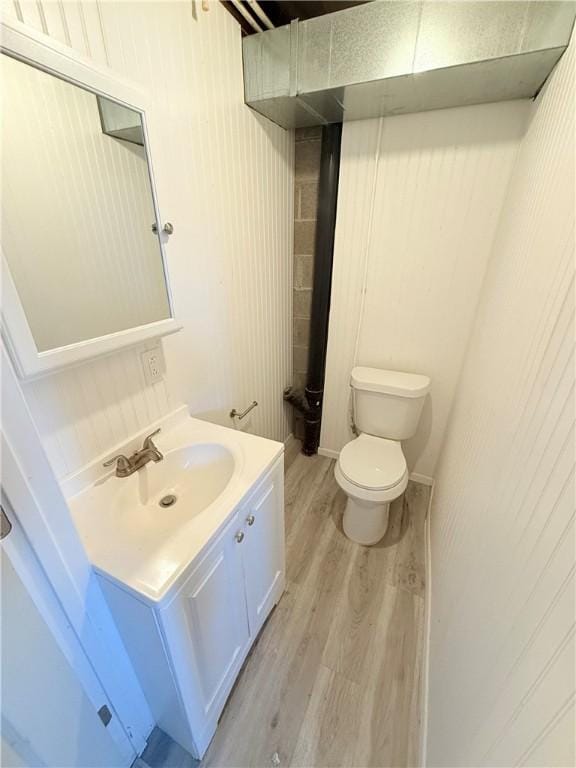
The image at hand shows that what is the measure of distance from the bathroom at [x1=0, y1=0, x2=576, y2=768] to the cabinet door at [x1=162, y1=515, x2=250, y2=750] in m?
0.01

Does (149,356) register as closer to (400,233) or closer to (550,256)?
→ (550,256)

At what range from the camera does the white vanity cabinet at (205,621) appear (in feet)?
2.44

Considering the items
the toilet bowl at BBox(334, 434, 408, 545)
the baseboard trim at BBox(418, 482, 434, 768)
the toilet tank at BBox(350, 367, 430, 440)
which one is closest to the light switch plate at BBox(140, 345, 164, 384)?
the toilet bowl at BBox(334, 434, 408, 545)

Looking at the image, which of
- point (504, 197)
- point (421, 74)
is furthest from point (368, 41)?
point (504, 197)

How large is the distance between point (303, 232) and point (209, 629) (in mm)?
2033

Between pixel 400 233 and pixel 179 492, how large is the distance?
1.70m

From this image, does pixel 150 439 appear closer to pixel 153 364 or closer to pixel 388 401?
pixel 153 364

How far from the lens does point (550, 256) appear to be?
71cm

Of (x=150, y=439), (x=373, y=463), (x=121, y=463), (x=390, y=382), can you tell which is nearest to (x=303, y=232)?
(x=390, y=382)

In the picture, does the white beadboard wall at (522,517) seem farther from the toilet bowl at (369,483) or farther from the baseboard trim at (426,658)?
the toilet bowl at (369,483)

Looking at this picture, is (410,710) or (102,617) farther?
(410,710)

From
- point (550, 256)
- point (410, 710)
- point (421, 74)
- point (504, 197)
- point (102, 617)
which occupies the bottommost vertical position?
point (410, 710)

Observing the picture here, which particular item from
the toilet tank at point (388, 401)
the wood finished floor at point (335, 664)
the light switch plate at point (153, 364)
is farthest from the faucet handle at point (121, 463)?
the toilet tank at point (388, 401)

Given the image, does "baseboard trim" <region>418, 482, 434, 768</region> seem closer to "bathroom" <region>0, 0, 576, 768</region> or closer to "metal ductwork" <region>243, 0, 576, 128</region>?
"bathroom" <region>0, 0, 576, 768</region>
